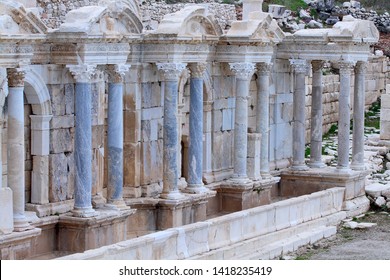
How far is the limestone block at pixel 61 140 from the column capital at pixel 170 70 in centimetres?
238

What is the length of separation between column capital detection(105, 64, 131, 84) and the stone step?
3.39 m

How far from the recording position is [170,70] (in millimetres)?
23547

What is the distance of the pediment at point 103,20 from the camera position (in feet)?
69.0

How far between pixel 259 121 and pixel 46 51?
22.8 ft

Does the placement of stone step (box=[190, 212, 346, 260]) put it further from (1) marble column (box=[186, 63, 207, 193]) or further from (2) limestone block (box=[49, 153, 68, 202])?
(2) limestone block (box=[49, 153, 68, 202])

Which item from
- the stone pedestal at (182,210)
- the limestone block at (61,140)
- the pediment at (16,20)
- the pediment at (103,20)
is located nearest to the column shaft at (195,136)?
the stone pedestal at (182,210)

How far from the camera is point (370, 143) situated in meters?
35.8

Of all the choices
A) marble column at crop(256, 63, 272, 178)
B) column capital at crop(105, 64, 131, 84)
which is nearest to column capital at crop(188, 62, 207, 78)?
column capital at crop(105, 64, 131, 84)

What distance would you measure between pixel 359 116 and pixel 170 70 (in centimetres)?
663

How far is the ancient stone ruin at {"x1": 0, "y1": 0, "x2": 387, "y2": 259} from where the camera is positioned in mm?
20688

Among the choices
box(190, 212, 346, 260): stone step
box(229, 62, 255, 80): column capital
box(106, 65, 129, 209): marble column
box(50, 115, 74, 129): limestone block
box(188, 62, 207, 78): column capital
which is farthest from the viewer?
box(229, 62, 255, 80): column capital

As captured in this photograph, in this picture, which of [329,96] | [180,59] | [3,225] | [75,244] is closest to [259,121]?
[180,59]

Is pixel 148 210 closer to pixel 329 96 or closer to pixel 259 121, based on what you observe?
pixel 259 121

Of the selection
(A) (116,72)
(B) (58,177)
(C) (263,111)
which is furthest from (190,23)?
(B) (58,177)
